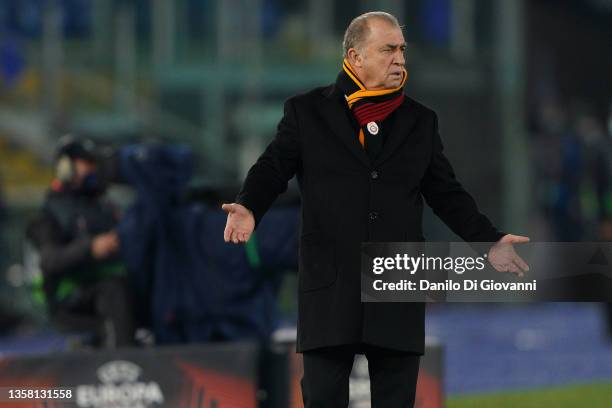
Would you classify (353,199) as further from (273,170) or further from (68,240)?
(68,240)

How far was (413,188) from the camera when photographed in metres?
5.31

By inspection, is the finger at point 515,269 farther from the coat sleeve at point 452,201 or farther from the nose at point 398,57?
the nose at point 398,57

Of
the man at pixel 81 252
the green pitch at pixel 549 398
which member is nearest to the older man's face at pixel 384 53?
the man at pixel 81 252

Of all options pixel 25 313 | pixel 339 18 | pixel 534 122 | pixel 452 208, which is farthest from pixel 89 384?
pixel 534 122

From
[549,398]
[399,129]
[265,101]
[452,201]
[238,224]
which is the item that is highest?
[265,101]

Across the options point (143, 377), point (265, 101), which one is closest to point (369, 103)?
point (143, 377)

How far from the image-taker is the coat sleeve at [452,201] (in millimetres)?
5369

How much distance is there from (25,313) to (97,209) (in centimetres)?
904

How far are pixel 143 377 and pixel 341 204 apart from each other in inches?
122

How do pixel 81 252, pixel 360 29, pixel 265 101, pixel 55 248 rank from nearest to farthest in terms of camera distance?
pixel 360 29
pixel 81 252
pixel 55 248
pixel 265 101

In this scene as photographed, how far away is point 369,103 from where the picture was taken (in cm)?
528

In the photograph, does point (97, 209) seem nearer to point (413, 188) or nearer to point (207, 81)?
point (413, 188)

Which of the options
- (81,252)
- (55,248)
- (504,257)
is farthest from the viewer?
(55,248)

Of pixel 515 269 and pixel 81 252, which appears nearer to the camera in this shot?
pixel 515 269
